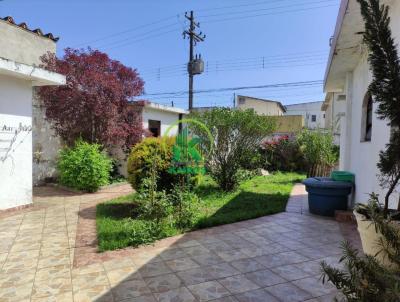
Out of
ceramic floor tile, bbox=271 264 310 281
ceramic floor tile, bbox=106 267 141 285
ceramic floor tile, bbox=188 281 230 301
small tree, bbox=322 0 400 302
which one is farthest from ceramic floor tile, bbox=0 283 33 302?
small tree, bbox=322 0 400 302

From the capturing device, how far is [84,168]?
909 cm

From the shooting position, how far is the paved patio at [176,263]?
3148 millimetres

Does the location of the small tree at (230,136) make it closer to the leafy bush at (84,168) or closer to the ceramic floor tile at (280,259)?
the leafy bush at (84,168)

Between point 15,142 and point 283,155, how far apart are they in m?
12.1

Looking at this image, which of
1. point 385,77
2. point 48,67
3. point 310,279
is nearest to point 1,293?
point 310,279

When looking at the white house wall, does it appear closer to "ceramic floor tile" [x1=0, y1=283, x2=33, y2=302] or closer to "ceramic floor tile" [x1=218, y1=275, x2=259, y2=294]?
"ceramic floor tile" [x1=218, y1=275, x2=259, y2=294]

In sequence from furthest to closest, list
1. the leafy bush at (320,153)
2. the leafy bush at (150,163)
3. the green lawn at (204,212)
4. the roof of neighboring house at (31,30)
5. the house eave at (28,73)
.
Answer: the leafy bush at (320,153) → the roof of neighboring house at (31,30) → the leafy bush at (150,163) → the house eave at (28,73) → the green lawn at (204,212)

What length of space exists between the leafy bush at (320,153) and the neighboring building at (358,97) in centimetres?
370

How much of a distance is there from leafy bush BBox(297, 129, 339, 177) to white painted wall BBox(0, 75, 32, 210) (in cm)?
903

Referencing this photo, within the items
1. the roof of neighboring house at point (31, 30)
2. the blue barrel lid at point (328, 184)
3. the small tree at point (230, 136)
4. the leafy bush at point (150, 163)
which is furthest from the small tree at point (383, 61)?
the roof of neighboring house at point (31, 30)

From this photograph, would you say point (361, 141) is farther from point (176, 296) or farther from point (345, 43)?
point (176, 296)

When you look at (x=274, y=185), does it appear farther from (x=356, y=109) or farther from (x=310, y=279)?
(x=310, y=279)

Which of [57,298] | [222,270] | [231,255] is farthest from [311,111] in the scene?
[57,298]

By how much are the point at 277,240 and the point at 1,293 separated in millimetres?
3664
